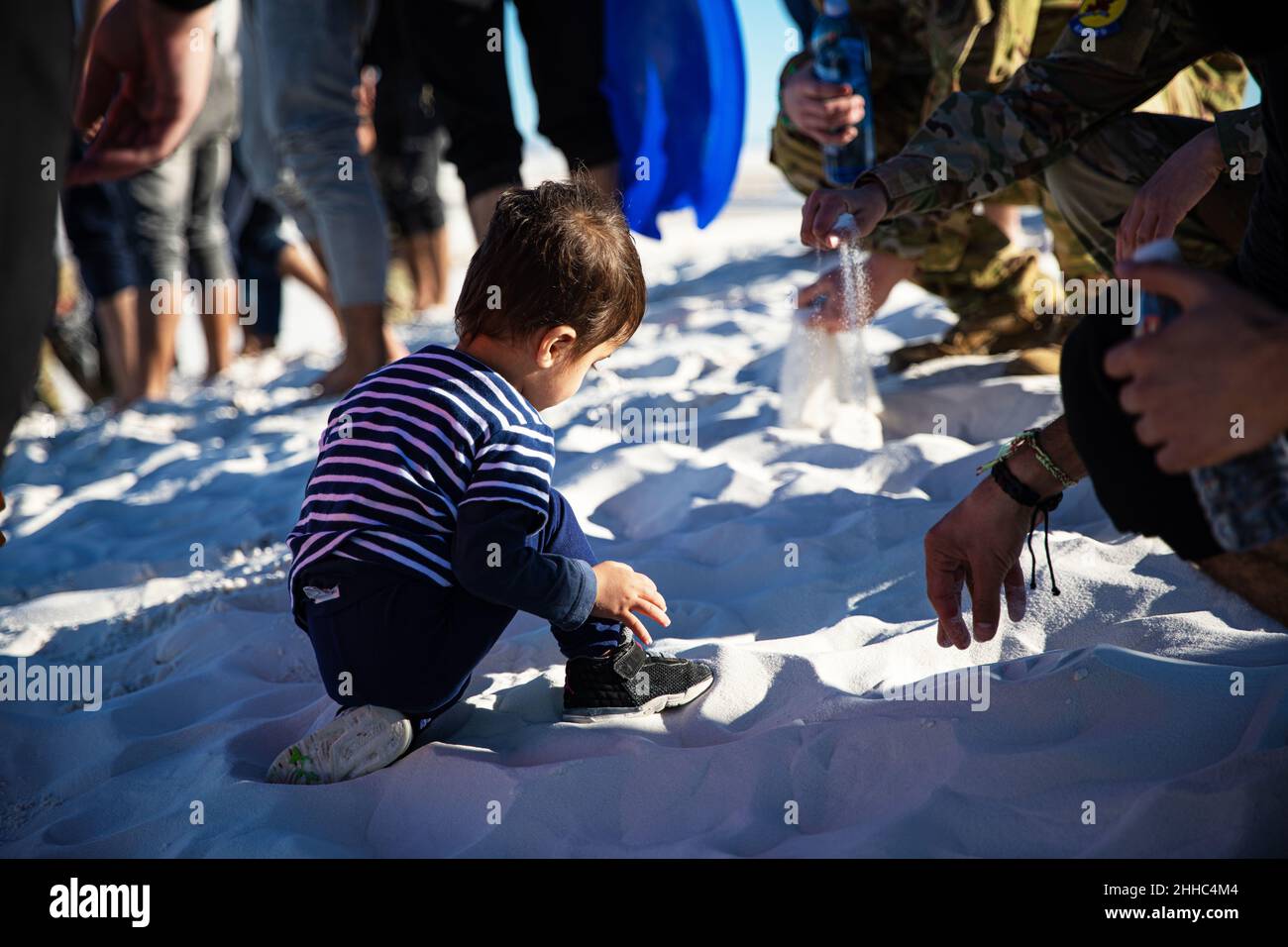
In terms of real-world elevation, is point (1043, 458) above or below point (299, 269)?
below

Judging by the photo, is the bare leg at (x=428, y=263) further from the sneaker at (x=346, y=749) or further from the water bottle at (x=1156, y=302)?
the water bottle at (x=1156, y=302)

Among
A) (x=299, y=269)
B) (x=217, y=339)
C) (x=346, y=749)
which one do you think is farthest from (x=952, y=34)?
(x=299, y=269)

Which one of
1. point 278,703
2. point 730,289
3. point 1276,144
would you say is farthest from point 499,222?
point 730,289

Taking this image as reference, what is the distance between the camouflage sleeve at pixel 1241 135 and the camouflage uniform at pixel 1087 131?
0.20 metres

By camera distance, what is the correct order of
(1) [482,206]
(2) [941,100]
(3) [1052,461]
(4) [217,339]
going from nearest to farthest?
(3) [1052,461] < (2) [941,100] < (1) [482,206] < (4) [217,339]

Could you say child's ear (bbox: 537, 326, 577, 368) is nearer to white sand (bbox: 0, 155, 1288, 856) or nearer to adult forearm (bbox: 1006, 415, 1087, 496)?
white sand (bbox: 0, 155, 1288, 856)

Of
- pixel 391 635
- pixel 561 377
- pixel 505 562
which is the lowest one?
pixel 391 635

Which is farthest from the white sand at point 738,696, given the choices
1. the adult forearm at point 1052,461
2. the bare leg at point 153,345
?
the bare leg at point 153,345

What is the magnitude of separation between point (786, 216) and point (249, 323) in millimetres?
5633

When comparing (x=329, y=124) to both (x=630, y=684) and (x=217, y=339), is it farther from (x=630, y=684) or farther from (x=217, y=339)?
(x=630, y=684)

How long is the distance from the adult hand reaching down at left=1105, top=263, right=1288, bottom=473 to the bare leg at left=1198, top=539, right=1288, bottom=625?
0.66 meters

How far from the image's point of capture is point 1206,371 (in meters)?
0.94

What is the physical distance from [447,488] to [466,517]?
72mm
